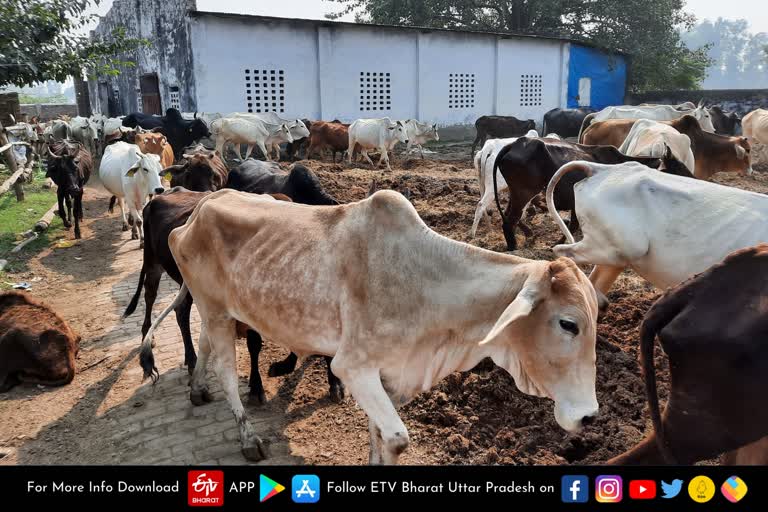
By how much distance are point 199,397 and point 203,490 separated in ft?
8.48

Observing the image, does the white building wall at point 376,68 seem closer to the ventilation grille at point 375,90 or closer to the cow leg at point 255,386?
the ventilation grille at point 375,90

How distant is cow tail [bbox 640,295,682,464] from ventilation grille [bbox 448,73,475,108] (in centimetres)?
2171

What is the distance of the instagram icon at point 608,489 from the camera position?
1885mm

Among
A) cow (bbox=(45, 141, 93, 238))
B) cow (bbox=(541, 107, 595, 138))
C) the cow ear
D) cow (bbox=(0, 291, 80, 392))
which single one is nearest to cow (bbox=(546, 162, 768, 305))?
the cow ear

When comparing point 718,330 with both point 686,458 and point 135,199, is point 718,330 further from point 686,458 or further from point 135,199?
point 135,199

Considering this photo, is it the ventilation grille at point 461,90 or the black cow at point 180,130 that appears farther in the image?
the ventilation grille at point 461,90

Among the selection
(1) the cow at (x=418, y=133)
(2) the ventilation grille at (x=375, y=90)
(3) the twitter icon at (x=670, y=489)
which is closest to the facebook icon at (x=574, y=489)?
(3) the twitter icon at (x=670, y=489)

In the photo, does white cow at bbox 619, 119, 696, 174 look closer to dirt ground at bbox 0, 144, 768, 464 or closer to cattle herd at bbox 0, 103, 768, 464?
dirt ground at bbox 0, 144, 768, 464

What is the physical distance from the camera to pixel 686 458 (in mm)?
2375

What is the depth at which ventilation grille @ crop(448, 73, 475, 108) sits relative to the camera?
2314 cm

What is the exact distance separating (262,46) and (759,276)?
725 inches

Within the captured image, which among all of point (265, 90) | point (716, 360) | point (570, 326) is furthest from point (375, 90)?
point (716, 360)

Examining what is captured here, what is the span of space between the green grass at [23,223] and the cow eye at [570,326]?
7164 mm

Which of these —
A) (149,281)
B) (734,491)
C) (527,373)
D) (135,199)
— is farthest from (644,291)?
(135,199)
